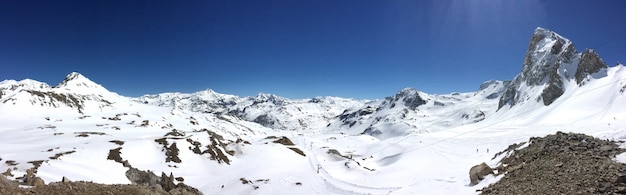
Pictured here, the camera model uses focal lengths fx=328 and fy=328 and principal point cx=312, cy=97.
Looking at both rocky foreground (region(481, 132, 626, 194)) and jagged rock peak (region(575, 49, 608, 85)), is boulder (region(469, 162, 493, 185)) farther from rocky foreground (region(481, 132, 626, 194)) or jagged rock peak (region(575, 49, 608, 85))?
jagged rock peak (region(575, 49, 608, 85))

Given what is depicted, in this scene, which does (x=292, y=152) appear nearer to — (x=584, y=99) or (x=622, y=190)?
(x=622, y=190)

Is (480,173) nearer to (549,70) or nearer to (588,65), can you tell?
(588,65)

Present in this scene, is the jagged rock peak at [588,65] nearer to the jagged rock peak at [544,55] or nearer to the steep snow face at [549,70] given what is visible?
the steep snow face at [549,70]

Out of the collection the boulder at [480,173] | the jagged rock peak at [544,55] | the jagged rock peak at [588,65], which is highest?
the jagged rock peak at [544,55]

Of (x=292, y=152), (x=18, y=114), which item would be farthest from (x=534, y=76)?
(x=18, y=114)

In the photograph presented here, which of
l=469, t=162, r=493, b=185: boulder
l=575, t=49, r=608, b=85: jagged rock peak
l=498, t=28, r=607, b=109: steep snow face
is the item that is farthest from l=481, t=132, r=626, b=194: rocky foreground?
l=575, t=49, r=608, b=85: jagged rock peak

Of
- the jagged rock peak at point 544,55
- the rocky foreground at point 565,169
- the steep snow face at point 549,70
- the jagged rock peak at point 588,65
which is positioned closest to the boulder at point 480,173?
the rocky foreground at point 565,169

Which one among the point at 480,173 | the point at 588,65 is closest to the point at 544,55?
the point at 588,65
